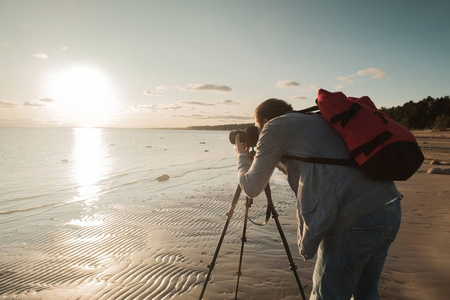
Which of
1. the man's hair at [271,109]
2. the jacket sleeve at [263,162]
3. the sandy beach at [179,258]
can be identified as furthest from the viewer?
the sandy beach at [179,258]

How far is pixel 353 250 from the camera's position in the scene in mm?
1727

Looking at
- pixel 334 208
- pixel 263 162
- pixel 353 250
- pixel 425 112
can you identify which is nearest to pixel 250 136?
pixel 263 162

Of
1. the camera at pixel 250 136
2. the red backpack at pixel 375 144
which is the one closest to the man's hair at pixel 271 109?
the camera at pixel 250 136

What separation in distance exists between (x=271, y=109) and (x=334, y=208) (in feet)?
3.29

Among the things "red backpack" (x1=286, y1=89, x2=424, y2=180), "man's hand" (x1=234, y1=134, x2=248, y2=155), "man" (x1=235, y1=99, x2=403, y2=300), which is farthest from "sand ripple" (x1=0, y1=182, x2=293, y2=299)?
"red backpack" (x1=286, y1=89, x2=424, y2=180)

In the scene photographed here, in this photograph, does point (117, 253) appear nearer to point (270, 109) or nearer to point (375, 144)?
point (270, 109)

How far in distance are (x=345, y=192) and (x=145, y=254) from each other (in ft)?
16.7

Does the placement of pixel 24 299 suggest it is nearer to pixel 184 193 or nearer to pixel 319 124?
pixel 319 124

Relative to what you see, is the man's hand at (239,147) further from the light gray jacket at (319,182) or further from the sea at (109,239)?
the sea at (109,239)

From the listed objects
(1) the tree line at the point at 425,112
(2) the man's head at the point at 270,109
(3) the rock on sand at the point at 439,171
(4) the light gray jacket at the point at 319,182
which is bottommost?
(3) the rock on sand at the point at 439,171

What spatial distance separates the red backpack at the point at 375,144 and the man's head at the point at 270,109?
565 mm

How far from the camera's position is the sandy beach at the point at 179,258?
418 cm

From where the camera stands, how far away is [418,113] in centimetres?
6719

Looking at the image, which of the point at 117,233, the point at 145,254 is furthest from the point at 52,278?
the point at 117,233
